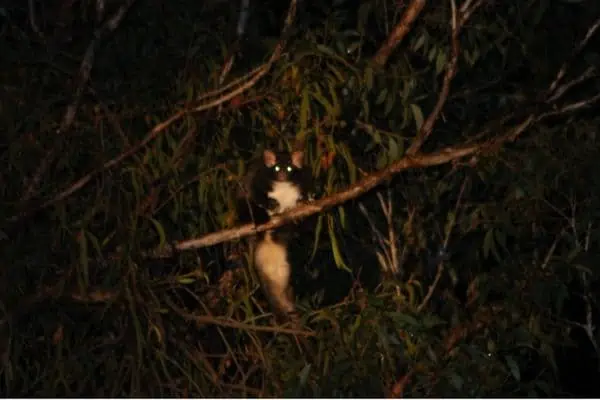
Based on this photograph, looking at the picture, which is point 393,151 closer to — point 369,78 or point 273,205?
point 369,78

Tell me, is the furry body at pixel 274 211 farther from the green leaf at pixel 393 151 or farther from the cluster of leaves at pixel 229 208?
the green leaf at pixel 393 151

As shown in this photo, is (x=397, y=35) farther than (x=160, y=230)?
Yes

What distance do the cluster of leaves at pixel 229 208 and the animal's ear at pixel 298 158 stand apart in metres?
0.05

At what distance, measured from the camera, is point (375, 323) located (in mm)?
4219

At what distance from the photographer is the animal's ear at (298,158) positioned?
15.2ft

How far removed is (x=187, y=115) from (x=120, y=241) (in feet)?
1.47

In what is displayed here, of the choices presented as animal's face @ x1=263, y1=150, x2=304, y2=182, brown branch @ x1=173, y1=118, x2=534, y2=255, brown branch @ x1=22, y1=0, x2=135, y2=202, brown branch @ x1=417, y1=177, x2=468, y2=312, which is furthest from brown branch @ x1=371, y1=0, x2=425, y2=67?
brown branch @ x1=22, y1=0, x2=135, y2=202

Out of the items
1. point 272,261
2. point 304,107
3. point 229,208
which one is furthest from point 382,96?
point 272,261

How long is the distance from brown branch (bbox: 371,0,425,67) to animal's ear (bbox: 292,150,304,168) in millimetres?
371

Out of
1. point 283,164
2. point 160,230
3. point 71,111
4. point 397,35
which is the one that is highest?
point 397,35

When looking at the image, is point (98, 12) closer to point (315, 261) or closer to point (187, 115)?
point (187, 115)

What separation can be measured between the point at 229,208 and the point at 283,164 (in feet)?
1.43

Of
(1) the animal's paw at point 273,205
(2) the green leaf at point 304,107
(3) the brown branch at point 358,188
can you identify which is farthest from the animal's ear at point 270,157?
(3) the brown branch at point 358,188

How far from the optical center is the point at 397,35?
466 centimetres
